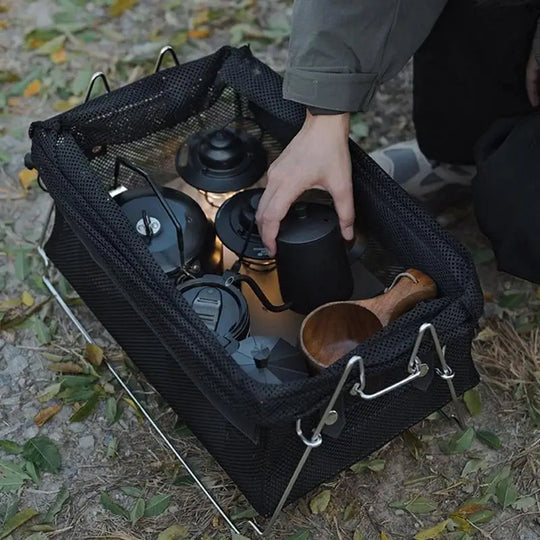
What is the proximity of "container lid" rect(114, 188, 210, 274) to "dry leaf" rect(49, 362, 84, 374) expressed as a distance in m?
0.28

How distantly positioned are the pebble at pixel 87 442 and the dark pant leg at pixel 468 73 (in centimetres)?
76

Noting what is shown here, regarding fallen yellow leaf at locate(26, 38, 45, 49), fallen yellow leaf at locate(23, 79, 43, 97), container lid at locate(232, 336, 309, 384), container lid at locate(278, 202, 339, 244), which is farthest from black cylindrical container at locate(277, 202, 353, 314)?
fallen yellow leaf at locate(26, 38, 45, 49)

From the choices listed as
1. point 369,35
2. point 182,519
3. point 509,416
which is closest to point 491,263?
point 509,416

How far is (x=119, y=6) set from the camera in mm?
2082

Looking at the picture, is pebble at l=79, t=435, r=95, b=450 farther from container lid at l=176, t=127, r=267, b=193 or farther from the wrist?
the wrist

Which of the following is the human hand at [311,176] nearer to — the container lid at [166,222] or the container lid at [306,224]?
the container lid at [306,224]

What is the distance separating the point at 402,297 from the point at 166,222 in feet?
1.15

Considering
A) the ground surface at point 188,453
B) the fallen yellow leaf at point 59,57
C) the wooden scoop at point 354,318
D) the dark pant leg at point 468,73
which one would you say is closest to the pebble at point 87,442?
the ground surface at point 188,453

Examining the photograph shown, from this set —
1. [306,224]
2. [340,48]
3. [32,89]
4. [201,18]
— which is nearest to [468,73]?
[340,48]

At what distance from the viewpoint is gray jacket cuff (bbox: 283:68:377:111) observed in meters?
1.21

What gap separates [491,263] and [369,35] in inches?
21.0

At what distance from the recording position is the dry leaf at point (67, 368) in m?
1.43

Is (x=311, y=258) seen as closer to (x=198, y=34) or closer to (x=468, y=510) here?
(x=468, y=510)

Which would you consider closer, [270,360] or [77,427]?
[270,360]
